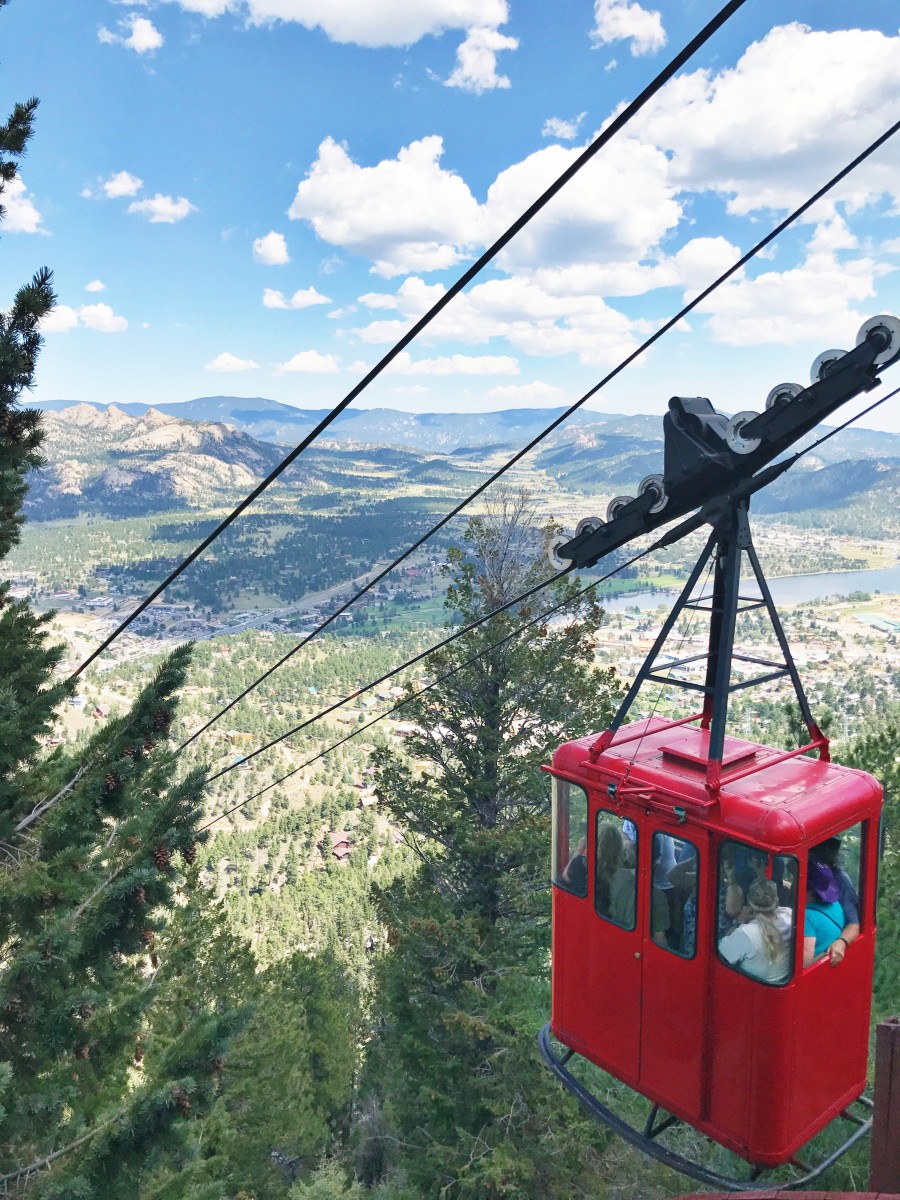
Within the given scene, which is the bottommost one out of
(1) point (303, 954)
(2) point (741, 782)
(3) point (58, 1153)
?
(1) point (303, 954)

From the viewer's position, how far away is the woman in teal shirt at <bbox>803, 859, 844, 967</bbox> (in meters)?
4.45

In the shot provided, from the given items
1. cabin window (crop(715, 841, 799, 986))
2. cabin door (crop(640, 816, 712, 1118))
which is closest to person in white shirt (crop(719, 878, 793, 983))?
cabin window (crop(715, 841, 799, 986))

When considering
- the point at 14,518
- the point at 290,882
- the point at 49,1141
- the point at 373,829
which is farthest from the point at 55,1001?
the point at 373,829

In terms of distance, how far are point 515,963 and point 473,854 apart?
1.85 meters

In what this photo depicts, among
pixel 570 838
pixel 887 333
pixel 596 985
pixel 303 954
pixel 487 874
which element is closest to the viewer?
pixel 887 333

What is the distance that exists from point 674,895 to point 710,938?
1.00 feet

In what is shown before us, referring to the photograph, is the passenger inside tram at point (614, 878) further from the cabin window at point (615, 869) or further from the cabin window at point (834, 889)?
the cabin window at point (834, 889)

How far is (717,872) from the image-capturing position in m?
4.46

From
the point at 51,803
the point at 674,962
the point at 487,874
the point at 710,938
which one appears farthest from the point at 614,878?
the point at 487,874

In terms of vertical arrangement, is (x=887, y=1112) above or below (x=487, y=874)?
above

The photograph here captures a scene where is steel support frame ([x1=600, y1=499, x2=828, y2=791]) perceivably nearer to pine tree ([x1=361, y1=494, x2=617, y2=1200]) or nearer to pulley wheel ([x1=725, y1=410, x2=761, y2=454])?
pulley wheel ([x1=725, y1=410, x2=761, y2=454])

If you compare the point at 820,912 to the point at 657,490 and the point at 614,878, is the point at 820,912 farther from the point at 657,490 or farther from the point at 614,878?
the point at 657,490

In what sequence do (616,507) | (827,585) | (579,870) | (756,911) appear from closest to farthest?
(756,911)
(579,870)
(616,507)
(827,585)

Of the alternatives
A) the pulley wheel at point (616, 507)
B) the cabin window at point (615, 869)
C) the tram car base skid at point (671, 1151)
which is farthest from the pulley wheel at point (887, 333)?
the tram car base skid at point (671, 1151)
